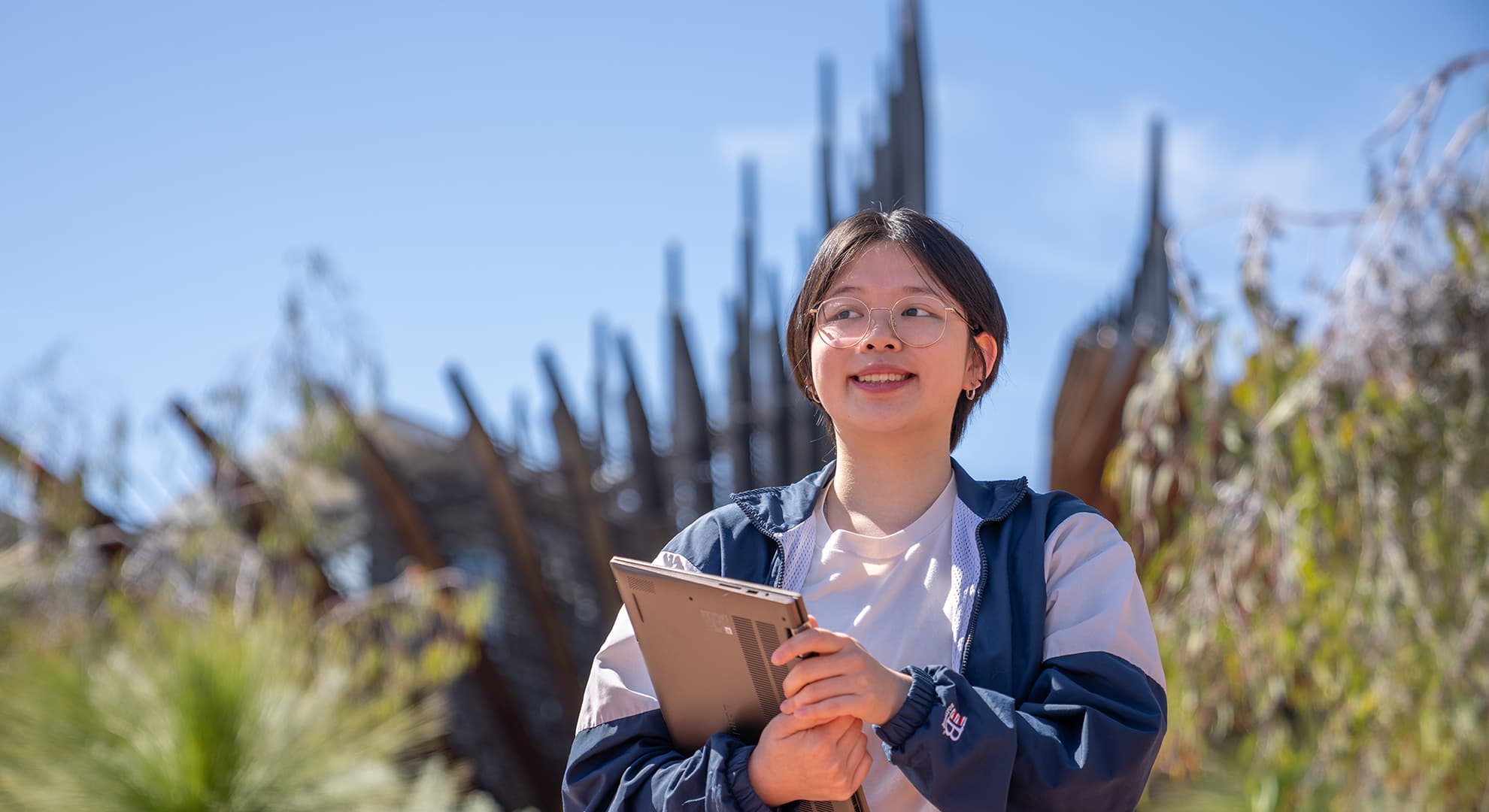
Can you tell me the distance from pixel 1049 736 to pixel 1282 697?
3702mm

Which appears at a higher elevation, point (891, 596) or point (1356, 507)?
point (891, 596)

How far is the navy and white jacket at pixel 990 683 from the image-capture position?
110 centimetres

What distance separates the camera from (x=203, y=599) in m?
5.86

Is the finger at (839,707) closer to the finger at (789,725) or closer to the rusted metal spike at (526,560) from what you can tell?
the finger at (789,725)

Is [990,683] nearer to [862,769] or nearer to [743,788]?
[862,769]

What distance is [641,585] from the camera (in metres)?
1.21

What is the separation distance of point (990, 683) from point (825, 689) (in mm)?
190

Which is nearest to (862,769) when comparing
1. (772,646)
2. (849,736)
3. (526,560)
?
(849,736)

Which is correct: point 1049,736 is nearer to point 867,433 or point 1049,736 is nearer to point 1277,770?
point 867,433

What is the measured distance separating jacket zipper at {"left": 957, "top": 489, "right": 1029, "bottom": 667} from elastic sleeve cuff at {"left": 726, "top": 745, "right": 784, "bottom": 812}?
21cm

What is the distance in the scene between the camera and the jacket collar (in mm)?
1317

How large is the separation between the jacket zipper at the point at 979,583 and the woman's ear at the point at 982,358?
17cm

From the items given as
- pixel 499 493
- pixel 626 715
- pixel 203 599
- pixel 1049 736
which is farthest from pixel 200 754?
pixel 1049 736

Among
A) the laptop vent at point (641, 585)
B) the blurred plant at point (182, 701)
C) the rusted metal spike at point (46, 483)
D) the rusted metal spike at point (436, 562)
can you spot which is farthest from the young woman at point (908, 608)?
the rusted metal spike at point (436, 562)
